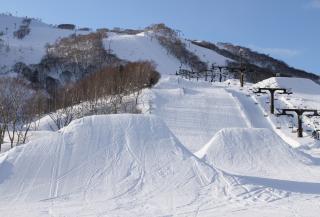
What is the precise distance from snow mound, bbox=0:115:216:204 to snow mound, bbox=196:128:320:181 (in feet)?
13.1

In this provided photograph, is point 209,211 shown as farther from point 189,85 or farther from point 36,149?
point 189,85

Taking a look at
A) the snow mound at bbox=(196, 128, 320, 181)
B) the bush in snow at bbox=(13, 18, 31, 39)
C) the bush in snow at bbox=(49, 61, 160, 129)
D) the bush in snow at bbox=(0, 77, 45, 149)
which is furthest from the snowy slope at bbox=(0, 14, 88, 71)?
the snow mound at bbox=(196, 128, 320, 181)

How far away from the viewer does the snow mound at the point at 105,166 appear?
13.8 meters

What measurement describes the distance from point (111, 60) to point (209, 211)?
3960 inches

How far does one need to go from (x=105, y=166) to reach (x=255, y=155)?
8.51 m

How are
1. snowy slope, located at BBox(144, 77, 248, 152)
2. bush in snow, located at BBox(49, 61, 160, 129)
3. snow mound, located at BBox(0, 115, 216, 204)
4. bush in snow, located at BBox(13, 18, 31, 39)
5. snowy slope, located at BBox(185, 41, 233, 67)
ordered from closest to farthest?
snow mound, located at BBox(0, 115, 216, 204), snowy slope, located at BBox(144, 77, 248, 152), bush in snow, located at BBox(49, 61, 160, 129), snowy slope, located at BBox(185, 41, 233, 67), bush in snow, located at BBox(13, 18, 31, 39)

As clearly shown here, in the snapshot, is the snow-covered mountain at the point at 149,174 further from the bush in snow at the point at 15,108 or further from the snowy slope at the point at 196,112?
the bush in snow at the point at 15,108

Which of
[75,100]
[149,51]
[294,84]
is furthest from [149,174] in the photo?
[149,51]

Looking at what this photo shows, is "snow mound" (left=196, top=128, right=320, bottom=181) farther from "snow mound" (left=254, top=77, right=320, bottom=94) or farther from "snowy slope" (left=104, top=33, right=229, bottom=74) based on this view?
"snowy slope" (left=104, top=33, right=229, bottom=74)

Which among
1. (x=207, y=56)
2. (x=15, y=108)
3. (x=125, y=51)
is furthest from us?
(x=207, y=56)

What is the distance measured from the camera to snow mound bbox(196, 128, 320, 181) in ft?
65.3

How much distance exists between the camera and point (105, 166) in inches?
603

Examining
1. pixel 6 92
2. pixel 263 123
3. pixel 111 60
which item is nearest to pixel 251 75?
pixel 111 60

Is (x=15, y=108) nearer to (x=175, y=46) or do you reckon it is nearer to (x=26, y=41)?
(x=175, y=46)
